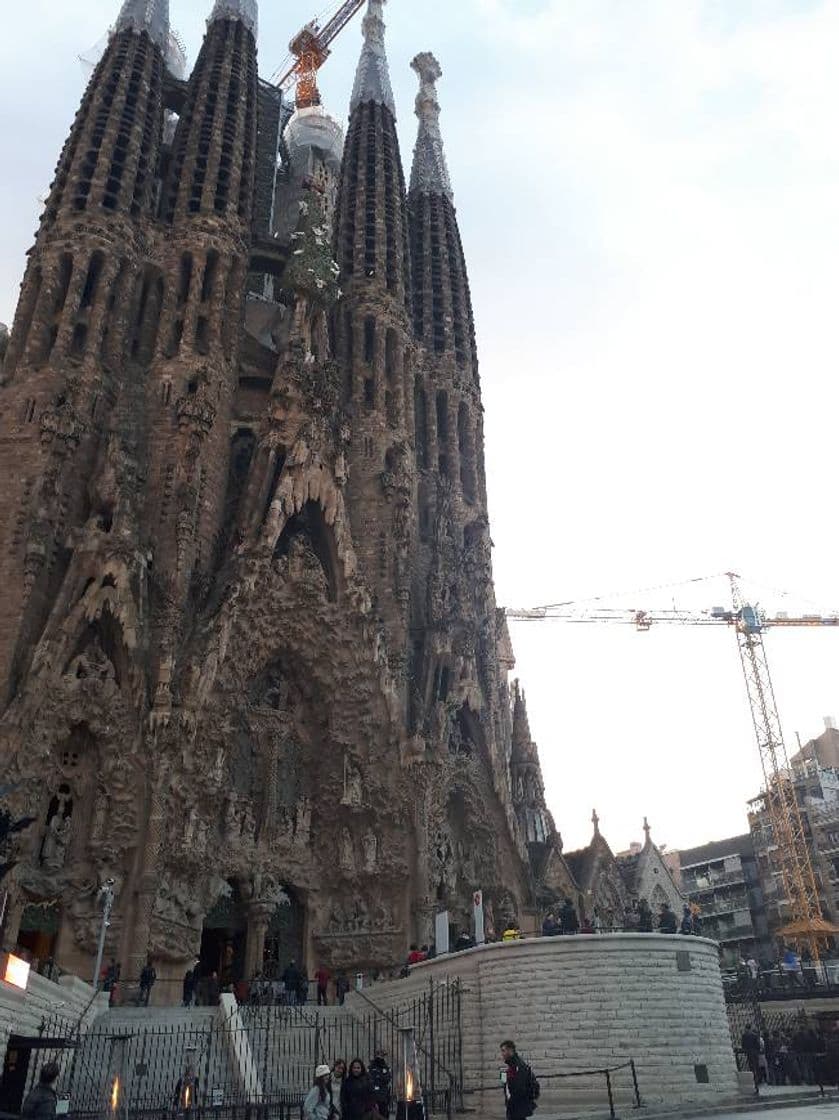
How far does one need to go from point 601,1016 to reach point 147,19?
149ft

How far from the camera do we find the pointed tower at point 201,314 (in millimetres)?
30719

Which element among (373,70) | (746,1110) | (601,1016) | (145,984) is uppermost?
(373,70)

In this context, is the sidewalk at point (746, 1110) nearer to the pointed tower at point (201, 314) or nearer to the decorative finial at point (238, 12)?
the pointed tower at point (201, 314)

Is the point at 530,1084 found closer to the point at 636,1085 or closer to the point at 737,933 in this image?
the point at 636,1085

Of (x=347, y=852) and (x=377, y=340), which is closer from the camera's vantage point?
(x=347, y=852)

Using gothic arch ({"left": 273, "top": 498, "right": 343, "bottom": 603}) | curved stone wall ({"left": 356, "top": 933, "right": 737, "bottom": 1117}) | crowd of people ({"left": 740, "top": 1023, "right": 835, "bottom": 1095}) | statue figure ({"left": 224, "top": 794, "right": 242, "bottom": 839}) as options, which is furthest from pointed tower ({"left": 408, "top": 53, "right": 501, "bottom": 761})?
curved stone wall ({"left": 356, "top": 933, "right": 737, "bottom": 1117})

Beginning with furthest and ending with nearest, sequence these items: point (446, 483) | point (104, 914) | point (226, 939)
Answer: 1. point (446, 483)
2. point (226, 939)
3. point (104, 914)

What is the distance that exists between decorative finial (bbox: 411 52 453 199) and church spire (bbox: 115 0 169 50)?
16.0 metres

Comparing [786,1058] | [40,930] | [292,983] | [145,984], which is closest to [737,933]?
[786,1058]

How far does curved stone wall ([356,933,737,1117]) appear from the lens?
17.3m

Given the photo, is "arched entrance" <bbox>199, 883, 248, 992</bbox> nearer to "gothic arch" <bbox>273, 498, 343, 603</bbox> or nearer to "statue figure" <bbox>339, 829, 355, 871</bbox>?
"statue figure" <bbox>339, 829, 355, 871</bbox>

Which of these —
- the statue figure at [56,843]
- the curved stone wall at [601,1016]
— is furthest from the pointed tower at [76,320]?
the curved stone wall at [601,1016]

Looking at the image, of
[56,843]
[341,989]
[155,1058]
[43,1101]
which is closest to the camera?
[43,1101]

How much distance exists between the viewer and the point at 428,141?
5756cm
